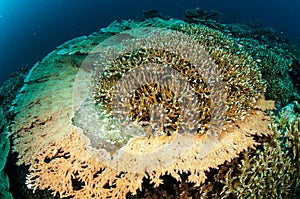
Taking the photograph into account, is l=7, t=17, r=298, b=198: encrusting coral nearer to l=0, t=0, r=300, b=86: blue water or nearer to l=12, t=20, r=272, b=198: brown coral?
l=12, t=20, r=272, b=198: brown coral

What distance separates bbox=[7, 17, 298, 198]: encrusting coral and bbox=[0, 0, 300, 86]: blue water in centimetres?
2265

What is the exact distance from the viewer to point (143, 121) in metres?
3.14

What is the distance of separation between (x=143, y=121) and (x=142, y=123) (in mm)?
31

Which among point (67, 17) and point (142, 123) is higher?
point (142, 123)

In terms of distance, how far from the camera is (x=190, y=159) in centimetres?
292

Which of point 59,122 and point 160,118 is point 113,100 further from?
point 59,122

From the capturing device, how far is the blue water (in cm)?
2820

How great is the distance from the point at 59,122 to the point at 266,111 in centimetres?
359

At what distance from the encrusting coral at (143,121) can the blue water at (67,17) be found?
2265 centimetres

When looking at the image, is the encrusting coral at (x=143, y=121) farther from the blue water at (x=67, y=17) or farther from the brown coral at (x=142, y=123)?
the blue water at (x=67, y=17)

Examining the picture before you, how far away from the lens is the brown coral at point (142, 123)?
9.80ft

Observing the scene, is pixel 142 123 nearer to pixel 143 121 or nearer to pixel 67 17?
pixel 143 121

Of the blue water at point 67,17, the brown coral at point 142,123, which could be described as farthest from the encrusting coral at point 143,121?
the blue water at point 67,17

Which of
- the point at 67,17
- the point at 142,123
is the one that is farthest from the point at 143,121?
the point at 67,17
